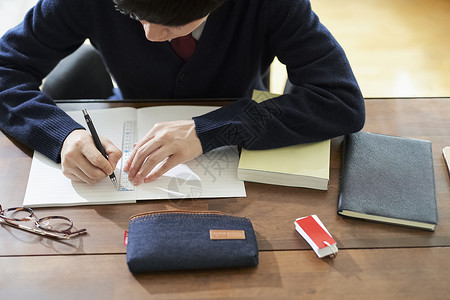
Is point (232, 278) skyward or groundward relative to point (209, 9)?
groundward

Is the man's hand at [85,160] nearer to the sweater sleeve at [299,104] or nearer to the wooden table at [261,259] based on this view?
the wooden table at [261,259]

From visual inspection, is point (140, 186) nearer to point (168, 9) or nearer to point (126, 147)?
point (126, 147)

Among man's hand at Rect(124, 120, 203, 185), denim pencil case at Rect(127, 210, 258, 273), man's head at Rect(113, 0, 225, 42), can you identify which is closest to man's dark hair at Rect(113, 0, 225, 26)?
man's head at Rect(113, 0, 225, 42)

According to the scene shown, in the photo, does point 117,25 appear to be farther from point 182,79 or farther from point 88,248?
point 88,248

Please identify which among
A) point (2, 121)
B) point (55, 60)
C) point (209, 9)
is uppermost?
point (209, 9)

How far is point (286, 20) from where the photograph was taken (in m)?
1.15

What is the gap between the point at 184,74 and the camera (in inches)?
50.7

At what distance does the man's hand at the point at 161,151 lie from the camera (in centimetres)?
103

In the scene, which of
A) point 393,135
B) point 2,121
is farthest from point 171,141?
point 393,135

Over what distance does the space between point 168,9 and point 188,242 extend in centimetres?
45

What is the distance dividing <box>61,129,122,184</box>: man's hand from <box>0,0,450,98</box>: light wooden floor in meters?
1.47

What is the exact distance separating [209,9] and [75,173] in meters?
0.47

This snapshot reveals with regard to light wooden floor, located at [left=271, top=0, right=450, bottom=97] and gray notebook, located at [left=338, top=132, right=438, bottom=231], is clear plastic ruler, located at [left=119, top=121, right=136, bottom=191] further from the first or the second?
light wooden floor, located at [left=271, top=0, right=450, bottom=97]

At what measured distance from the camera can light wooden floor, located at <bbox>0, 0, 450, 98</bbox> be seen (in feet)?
7.87
